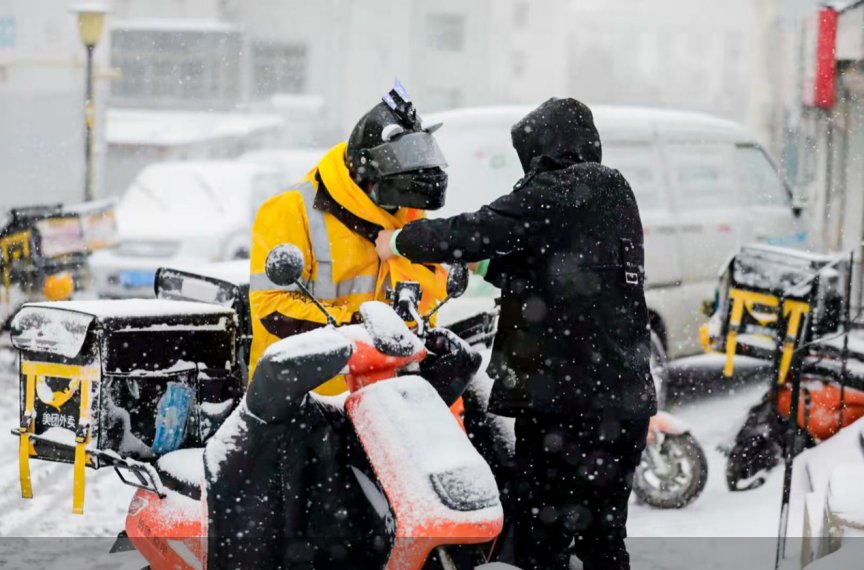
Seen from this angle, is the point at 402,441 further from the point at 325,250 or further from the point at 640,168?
the point at 640,168

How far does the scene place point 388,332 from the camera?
3295 millimetres

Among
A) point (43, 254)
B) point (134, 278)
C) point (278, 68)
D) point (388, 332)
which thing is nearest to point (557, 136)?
point (388, 332)

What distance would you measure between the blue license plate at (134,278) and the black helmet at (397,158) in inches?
373

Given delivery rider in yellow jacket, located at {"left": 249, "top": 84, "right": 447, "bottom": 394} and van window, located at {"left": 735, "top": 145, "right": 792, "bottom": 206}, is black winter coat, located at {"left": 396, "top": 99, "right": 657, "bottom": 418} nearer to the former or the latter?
delivery rider in yellow jacket, located at {"left": 249, "top": 84, "right": 447, "bottom": 394}

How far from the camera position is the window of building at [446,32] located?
44.3 meters

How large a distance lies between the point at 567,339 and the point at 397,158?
79 cm

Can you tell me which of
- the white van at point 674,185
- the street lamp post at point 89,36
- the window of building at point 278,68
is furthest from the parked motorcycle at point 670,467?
the window of building at point 278,68

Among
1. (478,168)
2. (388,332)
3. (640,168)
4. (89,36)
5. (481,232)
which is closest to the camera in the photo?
(388,332)

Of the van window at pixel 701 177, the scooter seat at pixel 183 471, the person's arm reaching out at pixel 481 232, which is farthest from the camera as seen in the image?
the van window at pixel 701 177

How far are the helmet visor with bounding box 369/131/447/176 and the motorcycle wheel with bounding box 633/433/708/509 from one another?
2879 millimetres

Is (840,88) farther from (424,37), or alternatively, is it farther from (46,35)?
(424,37)

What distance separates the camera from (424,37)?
145 ft

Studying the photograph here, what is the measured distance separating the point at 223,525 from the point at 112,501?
11.2ft

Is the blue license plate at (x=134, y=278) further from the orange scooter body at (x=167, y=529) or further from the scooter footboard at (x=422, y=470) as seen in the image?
the scooter footboard at (x=422, y=470)
